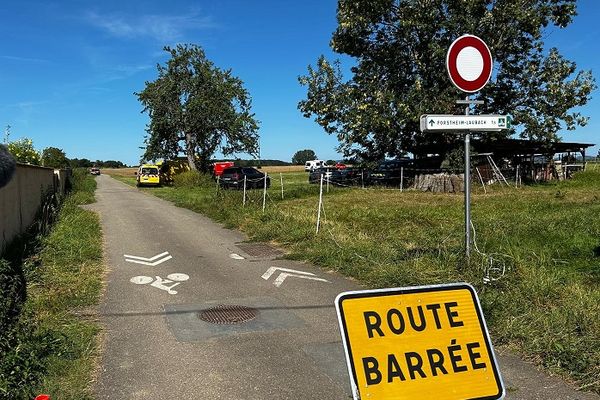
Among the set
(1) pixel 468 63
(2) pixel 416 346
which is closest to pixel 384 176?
(1) pixel 468 63

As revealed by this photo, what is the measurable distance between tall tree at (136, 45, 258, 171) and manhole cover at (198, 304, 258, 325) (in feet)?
132

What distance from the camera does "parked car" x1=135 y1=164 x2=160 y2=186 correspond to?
41.7 meters

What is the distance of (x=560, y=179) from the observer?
34.0m

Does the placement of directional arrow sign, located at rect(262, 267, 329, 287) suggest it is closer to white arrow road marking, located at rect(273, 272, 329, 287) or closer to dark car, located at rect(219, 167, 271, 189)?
white arrow road marking, located at rect(273, 272, 329, 287)

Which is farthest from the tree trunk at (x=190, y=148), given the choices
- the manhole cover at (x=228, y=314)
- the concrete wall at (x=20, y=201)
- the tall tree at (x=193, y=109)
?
the manhole cover at (x=228, y=314)

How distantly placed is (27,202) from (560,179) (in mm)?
32976

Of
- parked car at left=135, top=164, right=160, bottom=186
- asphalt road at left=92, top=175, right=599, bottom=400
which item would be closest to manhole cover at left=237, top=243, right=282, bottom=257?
asphalt road at left=92, top=175, right=599, bottom=400

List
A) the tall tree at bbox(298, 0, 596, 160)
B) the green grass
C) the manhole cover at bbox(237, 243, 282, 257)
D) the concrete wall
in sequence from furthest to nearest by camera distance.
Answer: the tall tree at bbox(298, 0, 596, 160) < the manhole cover at bbox(237, 243, 282, 257) < the concrete wall < the green grass

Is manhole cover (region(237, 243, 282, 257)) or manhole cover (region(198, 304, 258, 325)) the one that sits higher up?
manhole cover (region(237, 243, 282, 257))

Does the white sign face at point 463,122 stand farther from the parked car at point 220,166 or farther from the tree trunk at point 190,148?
the parked car at point 220,166

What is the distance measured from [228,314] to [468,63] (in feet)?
13.5

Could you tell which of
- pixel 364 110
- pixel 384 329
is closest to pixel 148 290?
pixel 384 329

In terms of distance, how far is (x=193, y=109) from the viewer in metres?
44.4

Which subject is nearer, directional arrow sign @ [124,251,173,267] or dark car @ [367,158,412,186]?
directional arrow sign @ [124,251,173,267]
